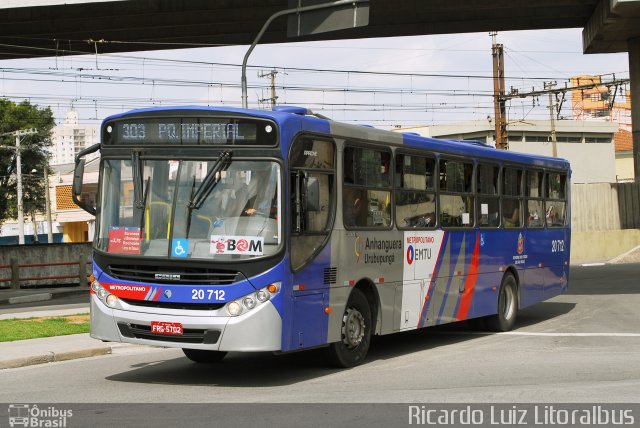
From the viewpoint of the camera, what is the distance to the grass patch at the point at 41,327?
15.8 m

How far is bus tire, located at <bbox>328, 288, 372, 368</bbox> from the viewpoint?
1189cm

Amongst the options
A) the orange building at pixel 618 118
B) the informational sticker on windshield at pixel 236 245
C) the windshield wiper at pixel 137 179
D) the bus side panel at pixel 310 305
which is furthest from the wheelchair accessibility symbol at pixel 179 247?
the orange building at pixel 618 118

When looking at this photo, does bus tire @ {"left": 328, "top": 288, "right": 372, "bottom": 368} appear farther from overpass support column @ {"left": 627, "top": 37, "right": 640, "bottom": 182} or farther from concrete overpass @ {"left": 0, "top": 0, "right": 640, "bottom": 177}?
overpass support column @ {"left": 627, "top": 37, "right": 640, "bottom": 182}

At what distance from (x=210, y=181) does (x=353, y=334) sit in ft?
9.48

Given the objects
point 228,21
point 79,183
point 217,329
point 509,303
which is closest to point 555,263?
point 509,303

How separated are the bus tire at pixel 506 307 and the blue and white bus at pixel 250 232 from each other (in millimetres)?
3503

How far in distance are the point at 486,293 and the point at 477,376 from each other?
4.83 meters

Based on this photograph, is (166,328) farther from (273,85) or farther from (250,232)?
(273,85)

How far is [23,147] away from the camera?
2734 inches

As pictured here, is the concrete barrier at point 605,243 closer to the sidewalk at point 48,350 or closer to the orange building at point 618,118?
the sidewalk at point 48,350

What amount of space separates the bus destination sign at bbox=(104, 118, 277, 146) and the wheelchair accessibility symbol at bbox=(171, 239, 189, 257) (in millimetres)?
1133

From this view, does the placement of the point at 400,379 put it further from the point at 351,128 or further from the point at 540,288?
the point at 540,288

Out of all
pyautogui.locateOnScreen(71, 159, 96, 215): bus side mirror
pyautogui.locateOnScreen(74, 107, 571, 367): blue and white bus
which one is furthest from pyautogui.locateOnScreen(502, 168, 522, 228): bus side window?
pyautogui.locateOnScreen(71, 159, 96, 215): bus side mirror
